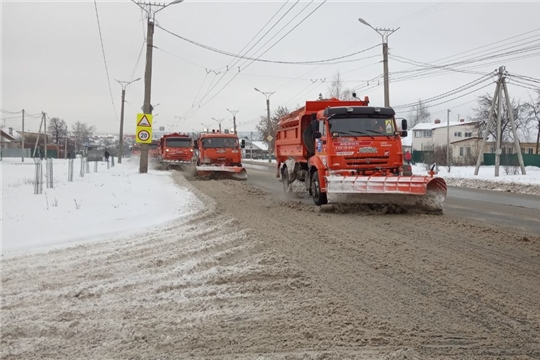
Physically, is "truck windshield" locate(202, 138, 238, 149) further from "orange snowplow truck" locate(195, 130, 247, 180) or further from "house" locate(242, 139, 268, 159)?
"house" locate(242, 139, 268, 159)

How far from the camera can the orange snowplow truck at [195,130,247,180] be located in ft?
90.3

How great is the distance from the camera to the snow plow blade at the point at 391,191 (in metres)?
11.5

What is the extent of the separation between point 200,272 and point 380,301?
7.49 ft

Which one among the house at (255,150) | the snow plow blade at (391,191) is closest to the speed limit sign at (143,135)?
the snow plow blade at (391,191)

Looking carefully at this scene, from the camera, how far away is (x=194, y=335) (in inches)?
171

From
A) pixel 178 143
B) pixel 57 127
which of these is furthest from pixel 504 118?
pixel 57 127

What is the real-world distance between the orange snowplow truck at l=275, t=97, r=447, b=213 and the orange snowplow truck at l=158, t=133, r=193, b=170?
77.0ft

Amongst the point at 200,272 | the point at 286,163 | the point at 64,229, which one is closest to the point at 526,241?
the point at 200,272

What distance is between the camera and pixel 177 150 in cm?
3819

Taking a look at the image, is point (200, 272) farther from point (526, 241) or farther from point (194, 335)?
point (526, 241)

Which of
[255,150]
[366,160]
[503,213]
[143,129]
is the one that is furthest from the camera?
[255,150]

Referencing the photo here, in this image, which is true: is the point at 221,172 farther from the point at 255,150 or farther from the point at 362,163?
the point at 255,150

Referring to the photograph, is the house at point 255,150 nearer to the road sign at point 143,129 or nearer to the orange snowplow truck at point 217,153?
the orange snowplow truck at point 217,153

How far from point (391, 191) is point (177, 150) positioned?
28336 millimetres
